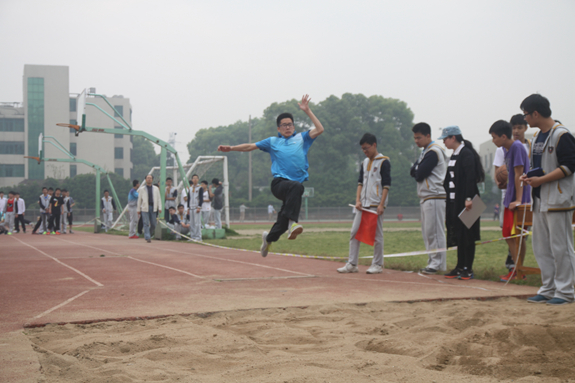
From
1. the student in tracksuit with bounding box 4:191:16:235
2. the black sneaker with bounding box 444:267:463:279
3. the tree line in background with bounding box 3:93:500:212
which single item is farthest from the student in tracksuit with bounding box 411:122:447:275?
the tree line in background with bounding box 3:93:500:212

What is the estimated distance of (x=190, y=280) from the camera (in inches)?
253

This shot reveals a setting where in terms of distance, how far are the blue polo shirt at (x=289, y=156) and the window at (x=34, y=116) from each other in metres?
62.2

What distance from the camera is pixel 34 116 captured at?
61.5m

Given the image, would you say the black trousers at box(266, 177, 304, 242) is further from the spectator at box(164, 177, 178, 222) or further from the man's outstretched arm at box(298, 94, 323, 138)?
the spectator at box(164, 177, 178, 222)

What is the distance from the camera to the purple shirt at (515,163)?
5938mm

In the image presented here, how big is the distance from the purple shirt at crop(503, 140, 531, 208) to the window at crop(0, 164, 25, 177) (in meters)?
66.8

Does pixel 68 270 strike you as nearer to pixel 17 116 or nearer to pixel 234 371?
pixel 234 371

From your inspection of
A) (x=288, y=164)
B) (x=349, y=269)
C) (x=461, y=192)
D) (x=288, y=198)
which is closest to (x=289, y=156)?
(x=288, y=164)

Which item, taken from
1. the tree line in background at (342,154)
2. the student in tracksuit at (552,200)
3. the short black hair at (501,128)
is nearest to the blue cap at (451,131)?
the short black hair at (501,128)

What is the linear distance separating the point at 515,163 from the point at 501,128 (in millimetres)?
675

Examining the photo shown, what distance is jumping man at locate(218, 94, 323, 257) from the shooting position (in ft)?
20.4

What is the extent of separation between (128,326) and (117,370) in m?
1.10

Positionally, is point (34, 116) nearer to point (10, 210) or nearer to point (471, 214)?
point (10, 210)

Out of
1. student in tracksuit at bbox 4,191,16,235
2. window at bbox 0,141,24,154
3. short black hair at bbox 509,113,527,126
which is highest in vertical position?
window at bbox 0,141,24,154
